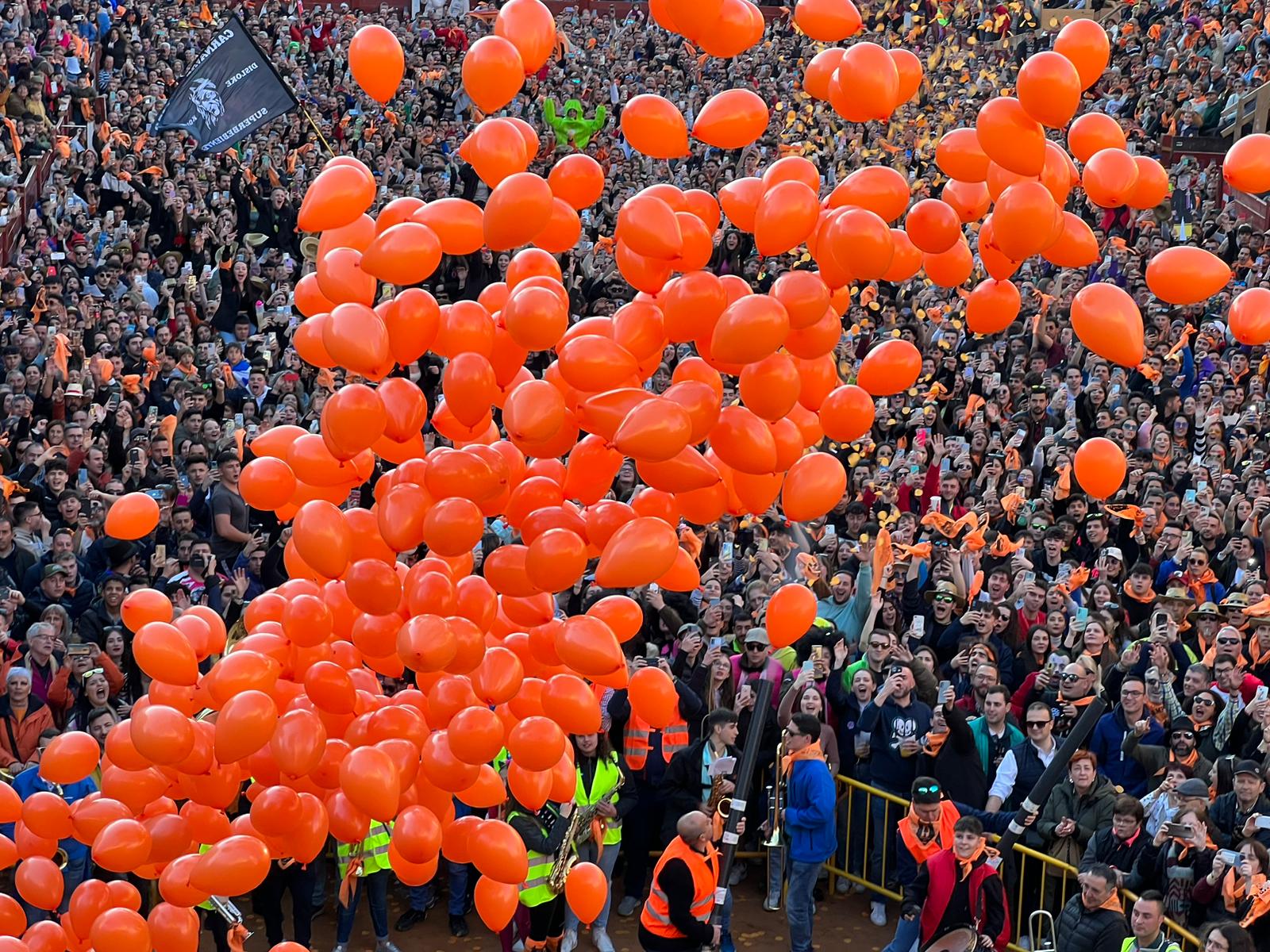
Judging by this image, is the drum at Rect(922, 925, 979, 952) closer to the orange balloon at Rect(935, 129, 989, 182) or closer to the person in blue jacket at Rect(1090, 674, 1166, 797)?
the person in blue jacket at Rect(1090, 674, 1166, 797)

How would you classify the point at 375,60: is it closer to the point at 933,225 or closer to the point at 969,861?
the point at 933,225

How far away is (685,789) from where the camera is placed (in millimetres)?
9195

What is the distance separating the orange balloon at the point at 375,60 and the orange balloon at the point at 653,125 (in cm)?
92

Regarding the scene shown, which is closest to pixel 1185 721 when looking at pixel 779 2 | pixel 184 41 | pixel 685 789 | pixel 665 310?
pixel 685 789

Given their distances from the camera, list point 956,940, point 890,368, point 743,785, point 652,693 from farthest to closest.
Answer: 1. point 956,940
2. point 743,785
3. point 652,693
4. point 890,368

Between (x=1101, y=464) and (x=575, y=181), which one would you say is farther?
(x=1101, y=464)

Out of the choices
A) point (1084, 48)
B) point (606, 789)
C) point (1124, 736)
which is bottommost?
point (1124, 736)

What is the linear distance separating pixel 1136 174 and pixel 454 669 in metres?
2.88

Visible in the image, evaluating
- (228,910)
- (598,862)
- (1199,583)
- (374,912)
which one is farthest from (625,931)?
(1199,583)

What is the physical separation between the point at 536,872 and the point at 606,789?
0.60 meters

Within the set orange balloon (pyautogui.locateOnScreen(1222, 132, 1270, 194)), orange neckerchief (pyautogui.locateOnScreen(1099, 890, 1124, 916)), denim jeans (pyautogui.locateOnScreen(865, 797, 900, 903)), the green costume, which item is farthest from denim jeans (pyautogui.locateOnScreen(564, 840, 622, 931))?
the green costume

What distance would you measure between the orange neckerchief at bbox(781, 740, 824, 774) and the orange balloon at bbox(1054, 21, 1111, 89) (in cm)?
413

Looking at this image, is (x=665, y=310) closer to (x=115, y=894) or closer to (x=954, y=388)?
(x=115, y=894)

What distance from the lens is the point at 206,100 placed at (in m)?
15.8
